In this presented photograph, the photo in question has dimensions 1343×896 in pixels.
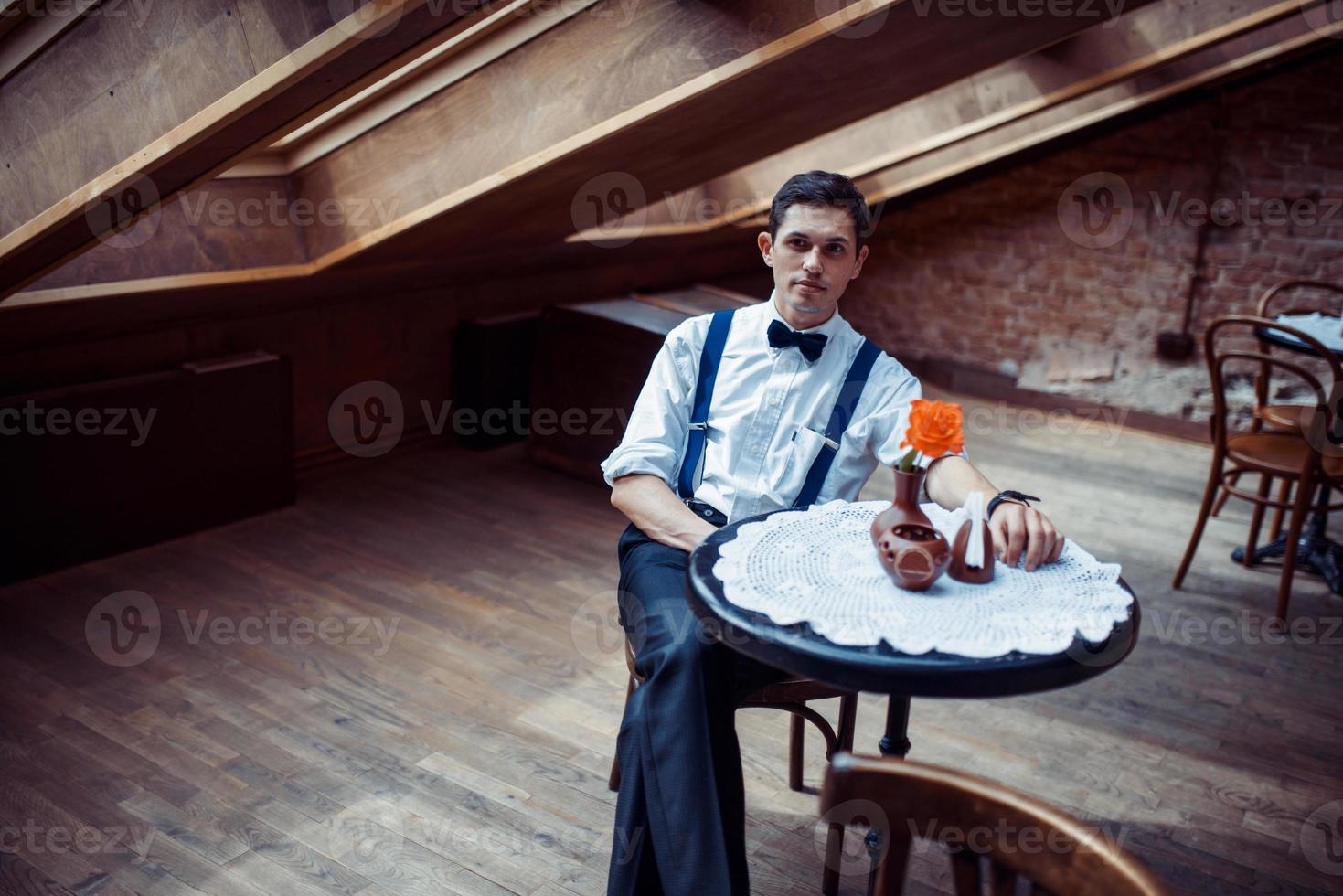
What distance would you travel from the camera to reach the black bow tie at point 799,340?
6.88 ft

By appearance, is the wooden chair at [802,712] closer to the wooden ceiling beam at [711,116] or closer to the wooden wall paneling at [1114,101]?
the wooden ceiling beam at [711,116]

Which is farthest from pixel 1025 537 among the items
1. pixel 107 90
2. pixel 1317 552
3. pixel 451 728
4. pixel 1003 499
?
pixel 1317 552

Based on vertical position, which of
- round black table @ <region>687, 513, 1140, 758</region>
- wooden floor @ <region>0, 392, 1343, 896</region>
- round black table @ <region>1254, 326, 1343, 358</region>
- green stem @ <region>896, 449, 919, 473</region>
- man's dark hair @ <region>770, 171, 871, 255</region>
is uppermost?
man's dark hair @ <region>770, 171, 871, 255</region>

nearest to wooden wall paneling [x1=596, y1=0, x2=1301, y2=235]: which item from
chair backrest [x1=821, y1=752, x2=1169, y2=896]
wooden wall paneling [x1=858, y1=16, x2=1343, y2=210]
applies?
wooden wall paneling [x1=858, y1=16, x2=1343, y2=210]

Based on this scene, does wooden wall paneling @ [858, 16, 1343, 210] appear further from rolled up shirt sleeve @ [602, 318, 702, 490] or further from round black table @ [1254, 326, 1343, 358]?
rolled up shirt sleeve @ [602, 318, 702, 490]

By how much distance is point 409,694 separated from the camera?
106 inches

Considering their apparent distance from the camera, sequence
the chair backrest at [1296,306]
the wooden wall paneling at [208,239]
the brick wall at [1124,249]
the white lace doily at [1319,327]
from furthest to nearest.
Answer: the brick wall at [1124,249], the chair backrest at [1296,306], the white lace doily at [1319,327], the wooden wall paneling at [208,239]

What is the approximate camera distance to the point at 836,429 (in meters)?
2.11

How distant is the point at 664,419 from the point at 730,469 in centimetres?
16

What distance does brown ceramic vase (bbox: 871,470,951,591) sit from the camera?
5.13 ft

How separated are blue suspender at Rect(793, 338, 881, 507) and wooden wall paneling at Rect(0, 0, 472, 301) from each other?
99 centimetres

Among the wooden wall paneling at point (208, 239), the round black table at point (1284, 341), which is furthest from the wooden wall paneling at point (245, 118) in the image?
the round black table at point (1284, 341)

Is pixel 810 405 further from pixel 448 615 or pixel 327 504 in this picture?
pixel 327 504

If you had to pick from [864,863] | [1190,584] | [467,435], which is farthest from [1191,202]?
[864,863]
